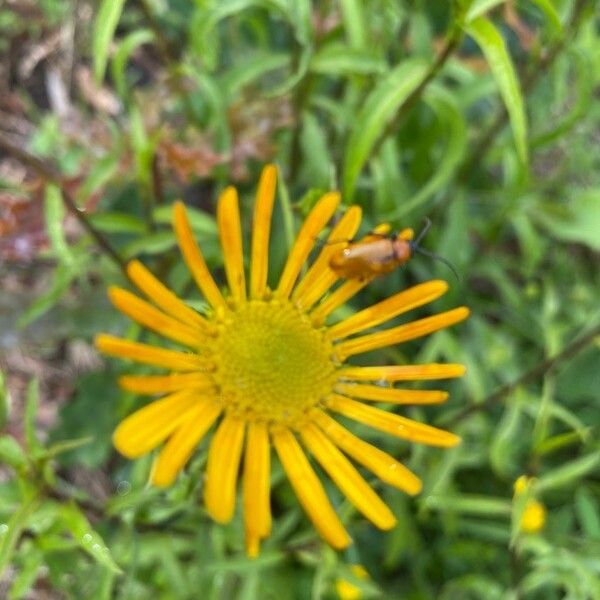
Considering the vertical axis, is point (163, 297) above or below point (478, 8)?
below

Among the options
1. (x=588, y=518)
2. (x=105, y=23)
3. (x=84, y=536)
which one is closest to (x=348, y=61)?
(x=105, y=23)

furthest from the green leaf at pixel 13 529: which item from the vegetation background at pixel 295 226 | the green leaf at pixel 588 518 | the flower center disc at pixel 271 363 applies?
the green leaf at pixel 588 518

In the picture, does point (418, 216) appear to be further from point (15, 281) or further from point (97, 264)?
point (15, 281)

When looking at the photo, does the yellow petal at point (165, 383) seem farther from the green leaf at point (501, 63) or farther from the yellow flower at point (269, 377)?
the green leaf at point (501, 63)

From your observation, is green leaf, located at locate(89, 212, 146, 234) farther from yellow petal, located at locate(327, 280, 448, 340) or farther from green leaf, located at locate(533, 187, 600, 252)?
green leaf, located at locate(533, 187, 600, 252)

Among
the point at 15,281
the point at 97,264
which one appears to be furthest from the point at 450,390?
the point at 15,281

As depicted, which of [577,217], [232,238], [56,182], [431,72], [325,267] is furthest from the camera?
[577,217]

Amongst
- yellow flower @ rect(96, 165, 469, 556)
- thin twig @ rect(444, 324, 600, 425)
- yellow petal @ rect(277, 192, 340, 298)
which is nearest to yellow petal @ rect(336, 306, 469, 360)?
yellow flower @ rect(96, 165, 469, 556)

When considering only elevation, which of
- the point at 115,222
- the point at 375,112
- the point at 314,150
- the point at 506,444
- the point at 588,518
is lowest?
the point at 588,518

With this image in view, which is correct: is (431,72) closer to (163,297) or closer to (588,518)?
(163,297)
